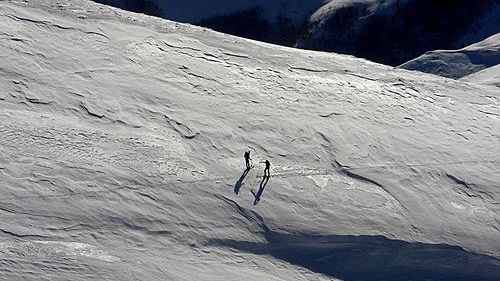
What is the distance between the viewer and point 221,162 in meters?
17.1

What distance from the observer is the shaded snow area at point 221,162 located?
1402 cm

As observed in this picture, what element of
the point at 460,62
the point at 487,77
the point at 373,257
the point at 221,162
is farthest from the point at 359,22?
the point at 373,257

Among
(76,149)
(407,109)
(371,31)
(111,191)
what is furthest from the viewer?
(371,31)

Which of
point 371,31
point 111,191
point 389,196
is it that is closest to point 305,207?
point 389,196

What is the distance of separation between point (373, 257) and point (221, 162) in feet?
12.8

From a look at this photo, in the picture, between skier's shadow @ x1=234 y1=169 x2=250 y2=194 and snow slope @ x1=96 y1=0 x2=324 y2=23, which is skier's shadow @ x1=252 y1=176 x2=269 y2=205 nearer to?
skier's shadow @ x1=234 y1=169 x2=250 y2=194

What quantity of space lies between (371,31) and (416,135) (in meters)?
30.0

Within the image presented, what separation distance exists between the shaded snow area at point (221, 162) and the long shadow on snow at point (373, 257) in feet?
0.11

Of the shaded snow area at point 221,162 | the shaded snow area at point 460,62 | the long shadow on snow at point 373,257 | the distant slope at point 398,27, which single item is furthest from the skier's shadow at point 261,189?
the distant slope at point 398,27

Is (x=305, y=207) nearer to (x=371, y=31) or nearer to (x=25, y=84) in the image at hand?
(x=25, y=84)

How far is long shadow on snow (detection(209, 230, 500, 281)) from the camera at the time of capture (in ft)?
48.1

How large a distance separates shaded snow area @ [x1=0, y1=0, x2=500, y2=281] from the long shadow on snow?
32 millimetres

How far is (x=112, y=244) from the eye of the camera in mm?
13508

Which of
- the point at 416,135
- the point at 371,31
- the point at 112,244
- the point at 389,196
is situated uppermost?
the point at 371,31
